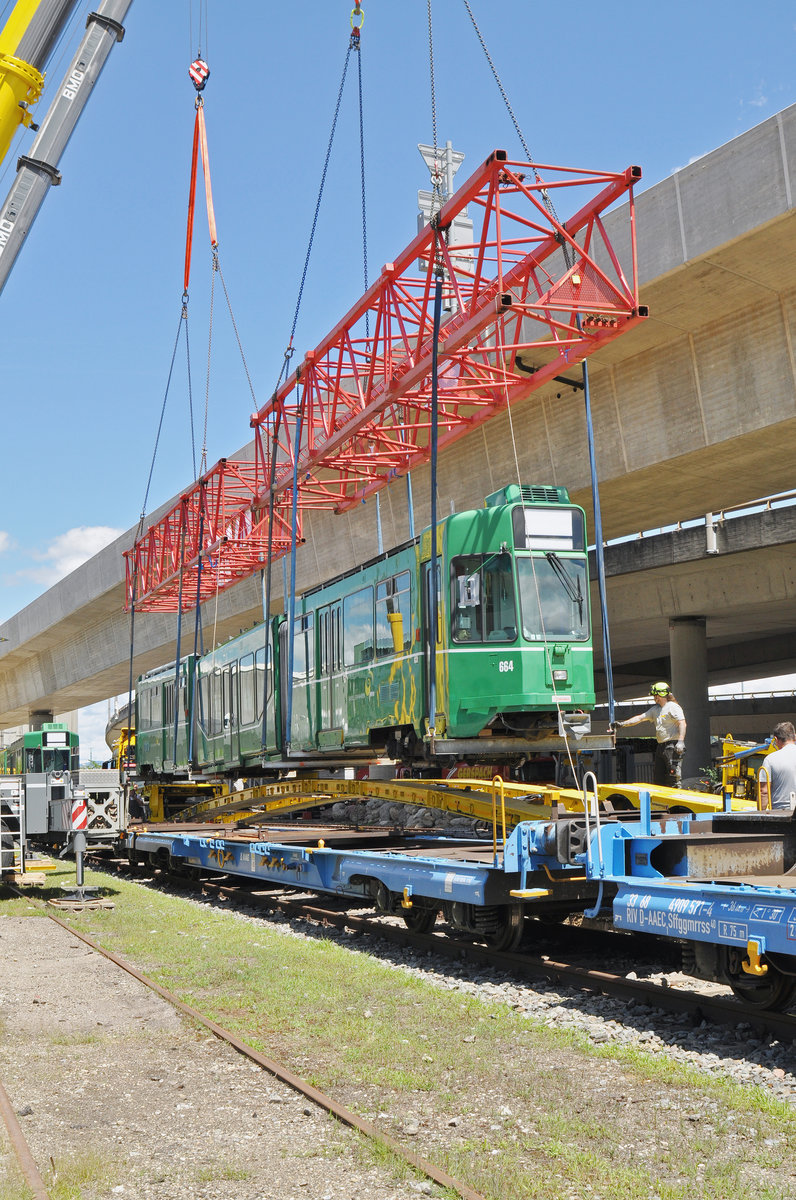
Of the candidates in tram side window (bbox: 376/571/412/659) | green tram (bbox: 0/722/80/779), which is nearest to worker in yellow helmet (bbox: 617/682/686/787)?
tram side window (bbox: 376/571/412/659)

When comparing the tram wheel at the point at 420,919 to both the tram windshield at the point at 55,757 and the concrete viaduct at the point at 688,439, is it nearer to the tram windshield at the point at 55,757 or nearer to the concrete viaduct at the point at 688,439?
the concrete viaduct at the point at 688,439

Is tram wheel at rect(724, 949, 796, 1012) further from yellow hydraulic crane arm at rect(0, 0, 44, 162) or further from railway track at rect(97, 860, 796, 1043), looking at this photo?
yellow hydraulic crane arm at rect(0, 0, 44, 162)

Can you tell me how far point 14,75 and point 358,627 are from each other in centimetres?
761

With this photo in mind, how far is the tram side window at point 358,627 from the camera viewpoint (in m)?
14.3

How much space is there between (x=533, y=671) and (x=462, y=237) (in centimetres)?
2058

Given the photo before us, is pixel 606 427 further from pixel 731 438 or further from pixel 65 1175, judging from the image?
pixel 65 1175

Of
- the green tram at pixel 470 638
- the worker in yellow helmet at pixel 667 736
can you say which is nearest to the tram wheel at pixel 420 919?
the green tram at pixel 470 638

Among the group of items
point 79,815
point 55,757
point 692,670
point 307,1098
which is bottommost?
point 307,1098

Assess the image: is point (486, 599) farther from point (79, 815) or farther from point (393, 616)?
point (79, 815)

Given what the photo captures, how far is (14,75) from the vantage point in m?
12.5

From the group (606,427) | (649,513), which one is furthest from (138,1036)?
(649,513)

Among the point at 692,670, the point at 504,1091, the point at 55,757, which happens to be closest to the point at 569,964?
the point at 504,1091

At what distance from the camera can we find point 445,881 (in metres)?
9.15

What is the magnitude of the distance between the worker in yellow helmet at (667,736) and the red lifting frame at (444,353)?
4.45m
